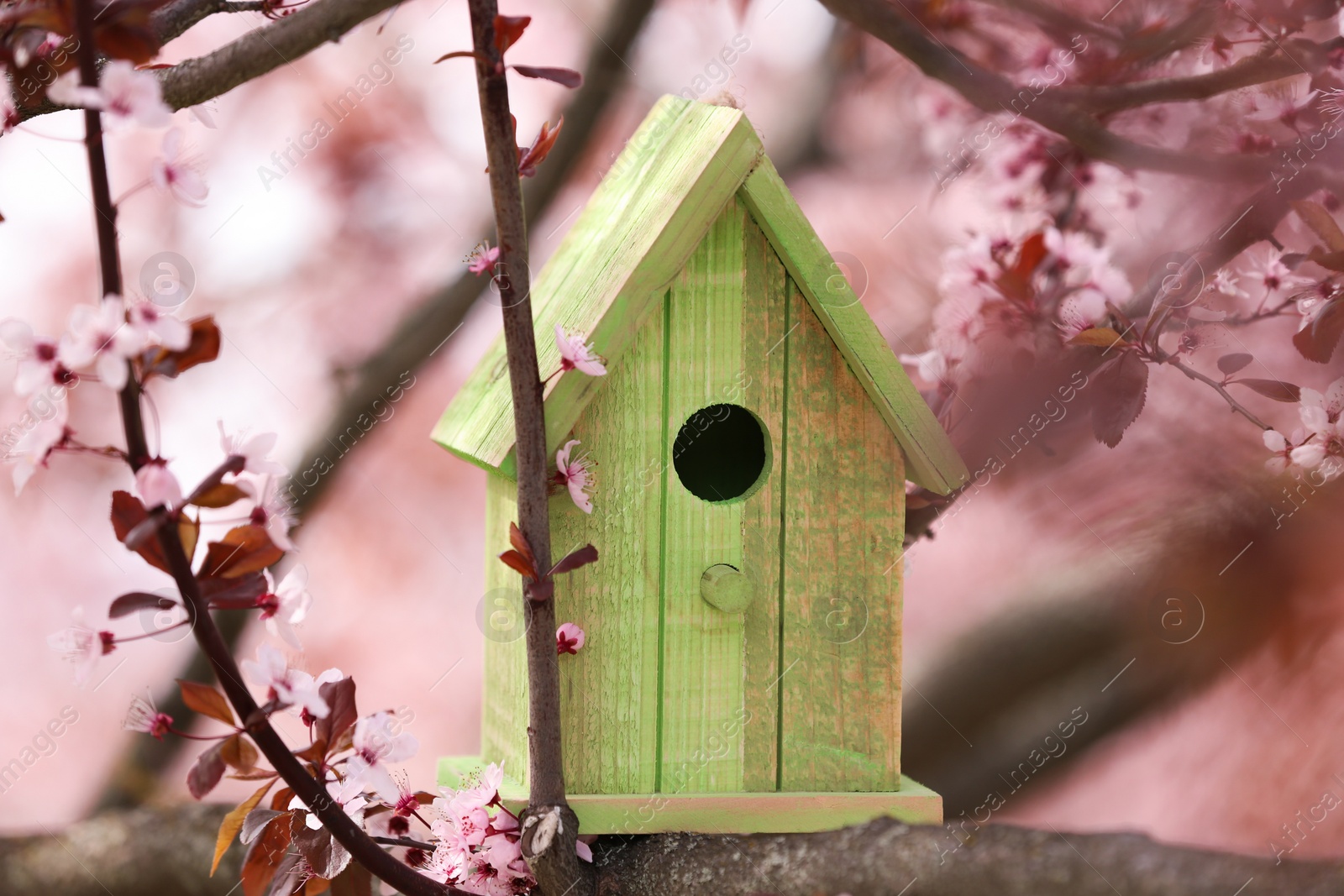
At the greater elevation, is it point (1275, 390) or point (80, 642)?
point (1275, 390)

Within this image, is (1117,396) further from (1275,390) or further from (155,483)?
(155,483)

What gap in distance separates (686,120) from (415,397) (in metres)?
1.33

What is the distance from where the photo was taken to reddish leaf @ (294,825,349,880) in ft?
3.19

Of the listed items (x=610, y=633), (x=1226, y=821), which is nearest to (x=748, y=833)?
(x=610, y=633)

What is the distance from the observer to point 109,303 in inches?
28.5

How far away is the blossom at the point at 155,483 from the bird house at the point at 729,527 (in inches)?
14.6

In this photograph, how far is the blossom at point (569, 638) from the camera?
3.60 ft

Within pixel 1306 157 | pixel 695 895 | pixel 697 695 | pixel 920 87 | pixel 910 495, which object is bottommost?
pixel 695 895

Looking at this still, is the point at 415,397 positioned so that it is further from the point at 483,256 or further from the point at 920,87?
the point at 483,256

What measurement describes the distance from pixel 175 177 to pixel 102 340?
0.42ft

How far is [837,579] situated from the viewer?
118 centimetres

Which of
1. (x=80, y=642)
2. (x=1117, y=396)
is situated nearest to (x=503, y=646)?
(x=80, y=642)

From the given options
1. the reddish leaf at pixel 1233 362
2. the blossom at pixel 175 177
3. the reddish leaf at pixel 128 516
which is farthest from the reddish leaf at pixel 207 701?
the reddish leaf at pixel 1233 362

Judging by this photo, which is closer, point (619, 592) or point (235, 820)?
point (235, 820)
